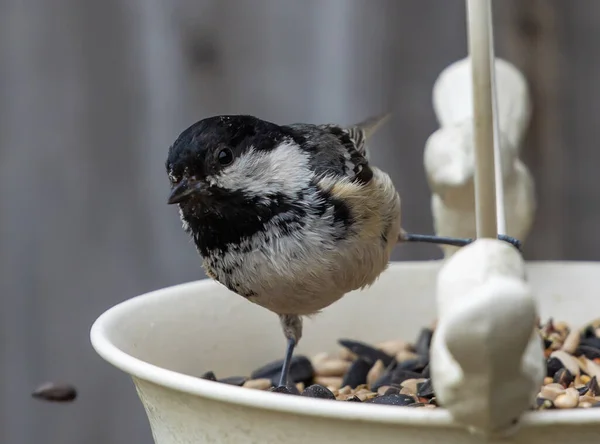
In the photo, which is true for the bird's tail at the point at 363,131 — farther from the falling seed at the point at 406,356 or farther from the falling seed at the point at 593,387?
the falling seed at the point at 593,387

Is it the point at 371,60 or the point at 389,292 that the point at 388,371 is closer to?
the point at 389,292

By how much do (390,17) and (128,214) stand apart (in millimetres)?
607

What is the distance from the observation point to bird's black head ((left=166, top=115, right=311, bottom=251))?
82 centimetres

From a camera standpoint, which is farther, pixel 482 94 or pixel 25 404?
pixel 25 404

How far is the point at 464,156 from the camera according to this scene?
1172 millimetres

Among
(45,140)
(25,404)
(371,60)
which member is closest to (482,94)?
(371,60)

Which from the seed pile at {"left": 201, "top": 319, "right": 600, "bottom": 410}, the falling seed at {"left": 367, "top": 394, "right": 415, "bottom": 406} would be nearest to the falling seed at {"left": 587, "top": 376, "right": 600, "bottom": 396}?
the seed pile at {"left": 201, "top": 319, "right": 600, "bottom": 410}

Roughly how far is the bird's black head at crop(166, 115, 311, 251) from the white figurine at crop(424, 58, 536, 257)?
0.34 metres

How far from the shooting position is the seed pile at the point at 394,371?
938 mm

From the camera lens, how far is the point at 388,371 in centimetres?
110

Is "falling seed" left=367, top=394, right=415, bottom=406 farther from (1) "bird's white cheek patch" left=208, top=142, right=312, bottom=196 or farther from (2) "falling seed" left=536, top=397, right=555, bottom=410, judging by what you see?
(1) "bird's white cheek patch" left=208, top=142, right=312, bottom=196

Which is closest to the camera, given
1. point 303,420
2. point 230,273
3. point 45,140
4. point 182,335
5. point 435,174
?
point 303,420

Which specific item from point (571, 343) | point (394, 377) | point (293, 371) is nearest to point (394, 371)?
point (394, 377)

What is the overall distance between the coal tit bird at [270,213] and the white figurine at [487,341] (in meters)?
0.37
